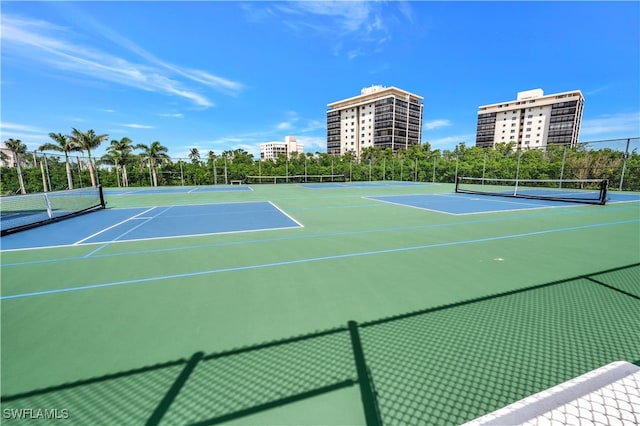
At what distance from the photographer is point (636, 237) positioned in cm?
627

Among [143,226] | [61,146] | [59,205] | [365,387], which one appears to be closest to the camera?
[365,387]

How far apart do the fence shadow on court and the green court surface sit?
0.01 metres

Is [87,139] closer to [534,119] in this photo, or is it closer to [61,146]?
[61,146]

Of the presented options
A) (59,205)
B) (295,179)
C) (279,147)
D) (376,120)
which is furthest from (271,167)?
(279,147)

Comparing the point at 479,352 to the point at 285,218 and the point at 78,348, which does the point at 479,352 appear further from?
the point at 285,218

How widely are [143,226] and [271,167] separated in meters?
25.4

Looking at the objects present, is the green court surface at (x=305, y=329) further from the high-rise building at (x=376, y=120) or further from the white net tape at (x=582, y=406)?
the high-rise building at (x=376, y=120)

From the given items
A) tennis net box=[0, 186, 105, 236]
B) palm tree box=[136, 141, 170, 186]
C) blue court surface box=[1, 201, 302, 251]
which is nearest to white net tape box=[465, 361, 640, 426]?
blue court surface box=[1, 201, 302, 251]

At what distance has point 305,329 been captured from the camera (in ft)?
9.07

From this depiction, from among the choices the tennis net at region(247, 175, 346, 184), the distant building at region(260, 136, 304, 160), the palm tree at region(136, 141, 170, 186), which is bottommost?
the tennis net at region(247, 175, 346, 184)

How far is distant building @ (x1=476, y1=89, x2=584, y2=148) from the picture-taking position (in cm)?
7194

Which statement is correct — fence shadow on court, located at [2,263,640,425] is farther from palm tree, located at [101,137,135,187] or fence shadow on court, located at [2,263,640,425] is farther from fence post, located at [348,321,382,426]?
palm tree, located at [101,137,135,187]

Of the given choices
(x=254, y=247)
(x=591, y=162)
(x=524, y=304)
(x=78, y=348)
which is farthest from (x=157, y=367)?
(x=591, y=162)

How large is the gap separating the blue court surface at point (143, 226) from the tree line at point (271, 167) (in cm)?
652
